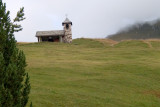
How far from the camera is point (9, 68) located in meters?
10.9

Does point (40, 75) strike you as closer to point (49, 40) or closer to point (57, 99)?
point (57, 99)

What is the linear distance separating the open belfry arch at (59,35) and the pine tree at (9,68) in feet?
278

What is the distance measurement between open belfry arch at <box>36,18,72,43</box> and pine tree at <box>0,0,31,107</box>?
84637 mm

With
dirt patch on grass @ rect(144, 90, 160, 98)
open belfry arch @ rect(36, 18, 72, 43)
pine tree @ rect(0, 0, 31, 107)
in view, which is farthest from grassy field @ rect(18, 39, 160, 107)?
open belfry arch @ rect(36, 18, 72, 43)

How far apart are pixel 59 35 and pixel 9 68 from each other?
285 feet

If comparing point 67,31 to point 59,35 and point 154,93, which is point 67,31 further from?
point 154,93

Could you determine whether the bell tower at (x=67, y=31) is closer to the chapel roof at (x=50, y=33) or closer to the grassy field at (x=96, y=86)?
the chapel roof at (x=50, y=33)

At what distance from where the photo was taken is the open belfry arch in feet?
318

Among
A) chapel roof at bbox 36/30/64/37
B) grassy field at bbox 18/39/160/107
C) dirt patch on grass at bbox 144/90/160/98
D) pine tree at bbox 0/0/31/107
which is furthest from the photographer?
chapel roof at bbox 36/30/64/37

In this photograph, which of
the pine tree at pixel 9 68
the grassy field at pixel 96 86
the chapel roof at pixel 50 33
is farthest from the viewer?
the chapel roof at pixel 50 33

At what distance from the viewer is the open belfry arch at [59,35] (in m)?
96.9

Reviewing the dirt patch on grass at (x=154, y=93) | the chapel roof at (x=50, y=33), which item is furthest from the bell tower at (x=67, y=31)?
the dirt patch on grass at (x=154, y=93)

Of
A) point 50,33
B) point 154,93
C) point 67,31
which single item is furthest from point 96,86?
point 50,33

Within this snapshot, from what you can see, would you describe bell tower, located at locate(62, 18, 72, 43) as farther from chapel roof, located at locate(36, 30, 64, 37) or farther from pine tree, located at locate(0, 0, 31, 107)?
pine tree, located at locate(0, 0, 31, 107)
